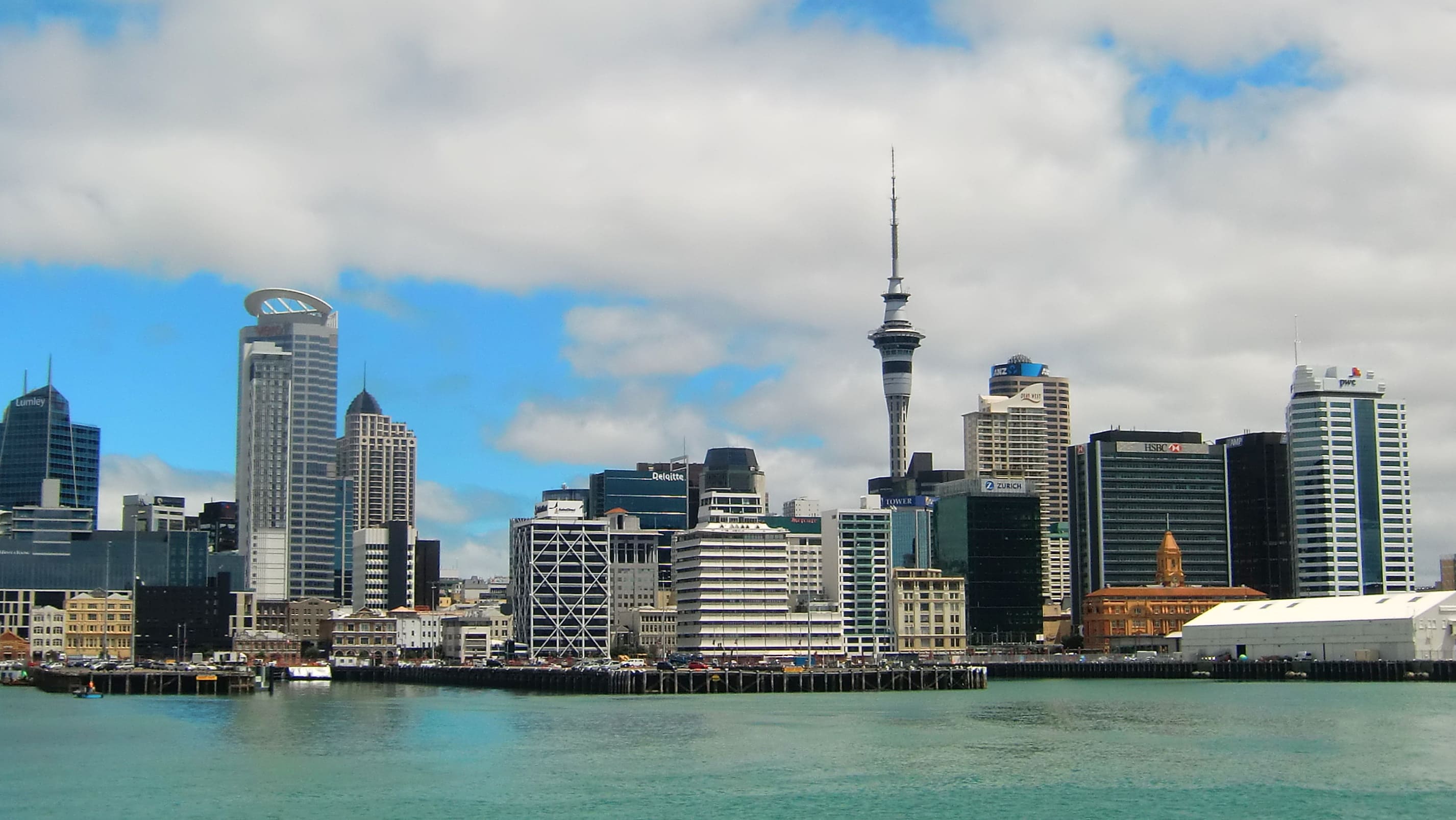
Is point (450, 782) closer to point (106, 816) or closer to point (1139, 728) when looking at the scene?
point (106, 816)

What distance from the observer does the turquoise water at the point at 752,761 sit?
88625 mm

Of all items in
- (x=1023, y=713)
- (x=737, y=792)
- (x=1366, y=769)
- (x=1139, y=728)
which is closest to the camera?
(x=737, y=792)

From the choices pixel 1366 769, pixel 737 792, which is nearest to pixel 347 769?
pixel 737 792

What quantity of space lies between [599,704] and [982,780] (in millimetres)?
85373

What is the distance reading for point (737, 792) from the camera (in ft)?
306

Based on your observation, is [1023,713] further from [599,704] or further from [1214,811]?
[1214,811]

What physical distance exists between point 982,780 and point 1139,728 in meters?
37.5

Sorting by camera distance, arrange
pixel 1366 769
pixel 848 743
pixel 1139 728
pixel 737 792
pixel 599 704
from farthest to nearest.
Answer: pixel 599 704 → pixel 1139 728 → pixel 848 743 → pixel 1366 769 → pixel 737 792

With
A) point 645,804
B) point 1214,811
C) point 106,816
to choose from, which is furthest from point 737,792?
point 106,816

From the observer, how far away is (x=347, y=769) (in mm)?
105000

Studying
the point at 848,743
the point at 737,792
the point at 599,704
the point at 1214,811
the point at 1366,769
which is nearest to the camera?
the point at 1214,811

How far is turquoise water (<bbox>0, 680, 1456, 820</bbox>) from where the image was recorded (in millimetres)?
88625

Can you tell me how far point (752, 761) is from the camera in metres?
108

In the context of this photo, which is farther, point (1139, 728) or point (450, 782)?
point (1139, 728)
